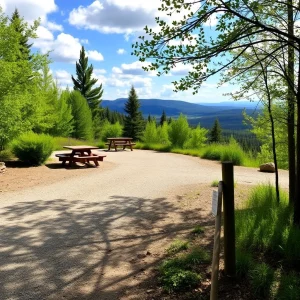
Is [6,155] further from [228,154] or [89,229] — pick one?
[89,229]

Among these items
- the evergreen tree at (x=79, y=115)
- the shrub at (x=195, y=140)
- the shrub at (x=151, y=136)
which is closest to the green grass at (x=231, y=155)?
the shrub at (x=195, y=140)

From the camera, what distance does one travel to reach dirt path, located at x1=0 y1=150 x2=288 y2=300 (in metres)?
3.36

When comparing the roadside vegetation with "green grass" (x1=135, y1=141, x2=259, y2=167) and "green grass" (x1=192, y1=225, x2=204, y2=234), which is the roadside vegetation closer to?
"green grass" (x1=192, y1=225, x2=204, y2=234)

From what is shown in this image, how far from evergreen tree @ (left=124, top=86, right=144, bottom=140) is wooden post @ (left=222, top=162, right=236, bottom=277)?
36717 millimetres

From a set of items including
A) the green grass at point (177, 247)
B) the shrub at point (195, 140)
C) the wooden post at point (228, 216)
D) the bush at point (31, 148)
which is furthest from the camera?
the shrub at point (195, 140)

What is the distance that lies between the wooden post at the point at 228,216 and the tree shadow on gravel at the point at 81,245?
0.89m

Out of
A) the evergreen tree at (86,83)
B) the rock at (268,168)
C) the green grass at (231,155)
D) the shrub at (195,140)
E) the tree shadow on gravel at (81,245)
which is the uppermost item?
the evergreen tree at (86,83)

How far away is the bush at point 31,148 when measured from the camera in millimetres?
11773

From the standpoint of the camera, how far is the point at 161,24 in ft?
12.6

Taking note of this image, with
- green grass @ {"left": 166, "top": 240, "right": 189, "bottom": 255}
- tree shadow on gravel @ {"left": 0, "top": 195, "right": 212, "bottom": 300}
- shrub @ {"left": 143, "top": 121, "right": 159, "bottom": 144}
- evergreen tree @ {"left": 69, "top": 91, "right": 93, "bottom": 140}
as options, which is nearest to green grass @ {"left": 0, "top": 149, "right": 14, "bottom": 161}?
tree shadow on gravel @ {"left": 0, "top": 195, "right": 212, "bottom": 300}

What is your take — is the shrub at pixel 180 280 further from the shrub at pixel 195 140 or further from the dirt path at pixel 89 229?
the shrub at pixel 195 140

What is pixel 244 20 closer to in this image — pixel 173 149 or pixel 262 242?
pixel 262 242

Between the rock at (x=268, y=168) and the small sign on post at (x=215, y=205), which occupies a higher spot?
the small sign on post at (x=215, y=205)

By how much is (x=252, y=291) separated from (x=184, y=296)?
0.61m
